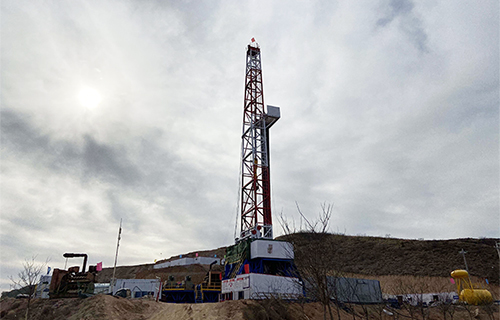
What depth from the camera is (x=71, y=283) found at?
1137 inches

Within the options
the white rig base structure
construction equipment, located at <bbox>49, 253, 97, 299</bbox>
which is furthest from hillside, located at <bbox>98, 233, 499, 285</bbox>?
construction equipment, located at <bbox>49, 253, 97, 299</bbox>

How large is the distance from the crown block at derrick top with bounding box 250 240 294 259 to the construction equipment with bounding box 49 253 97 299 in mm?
16101

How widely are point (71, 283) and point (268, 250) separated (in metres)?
19.1

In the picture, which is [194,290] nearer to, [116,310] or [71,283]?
[71,283]

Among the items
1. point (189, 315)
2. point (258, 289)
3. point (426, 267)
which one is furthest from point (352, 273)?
point (189, 315)

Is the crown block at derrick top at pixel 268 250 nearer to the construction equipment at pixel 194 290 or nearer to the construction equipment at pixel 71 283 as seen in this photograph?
the construction equipment at pixel 194 290

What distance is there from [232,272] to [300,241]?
64.5 feet

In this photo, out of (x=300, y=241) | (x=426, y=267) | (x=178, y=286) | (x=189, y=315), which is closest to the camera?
(x=300, y=241)

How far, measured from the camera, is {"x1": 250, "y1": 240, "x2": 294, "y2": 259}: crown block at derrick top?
33.0 meters

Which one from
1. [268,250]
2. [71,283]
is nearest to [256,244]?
[268,250]

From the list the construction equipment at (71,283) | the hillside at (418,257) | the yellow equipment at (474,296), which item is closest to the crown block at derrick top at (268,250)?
the construction equipment at (71,283)

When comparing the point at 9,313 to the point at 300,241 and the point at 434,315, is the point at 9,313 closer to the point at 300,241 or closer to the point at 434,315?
the point at 300,241

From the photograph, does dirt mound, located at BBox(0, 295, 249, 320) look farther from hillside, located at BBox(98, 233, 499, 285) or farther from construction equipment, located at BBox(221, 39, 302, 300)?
hillside, located at BBox(98, 233, 499, 285)

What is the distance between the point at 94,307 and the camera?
2339 centimetres
